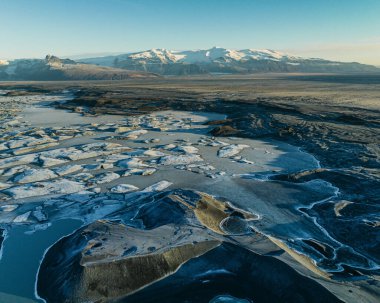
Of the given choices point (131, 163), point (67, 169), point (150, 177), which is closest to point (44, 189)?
point (67, 169)

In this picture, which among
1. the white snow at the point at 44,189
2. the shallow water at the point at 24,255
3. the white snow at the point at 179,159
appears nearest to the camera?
the shallow water at the point at 24,255

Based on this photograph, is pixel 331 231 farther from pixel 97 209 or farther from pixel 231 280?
pixel 97 209

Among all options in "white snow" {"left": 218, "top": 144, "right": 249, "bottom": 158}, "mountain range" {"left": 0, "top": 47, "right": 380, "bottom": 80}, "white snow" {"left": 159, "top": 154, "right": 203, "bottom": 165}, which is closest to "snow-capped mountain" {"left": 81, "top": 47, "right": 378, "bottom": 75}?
"mountain range" {"left": 0, "top": 47, "right": 380, "bottom": 80}

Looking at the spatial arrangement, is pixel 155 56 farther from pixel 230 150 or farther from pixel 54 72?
pixel 230 150

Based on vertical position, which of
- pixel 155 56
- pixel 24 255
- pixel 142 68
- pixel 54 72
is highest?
pixel 155 56

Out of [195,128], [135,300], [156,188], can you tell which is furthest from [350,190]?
[195,128]

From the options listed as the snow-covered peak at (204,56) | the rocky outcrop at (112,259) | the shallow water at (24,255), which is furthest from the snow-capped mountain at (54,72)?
the rocky outcrop at (112,259)

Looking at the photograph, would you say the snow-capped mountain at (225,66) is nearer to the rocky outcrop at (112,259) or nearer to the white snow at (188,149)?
the white snow at (188,149)
